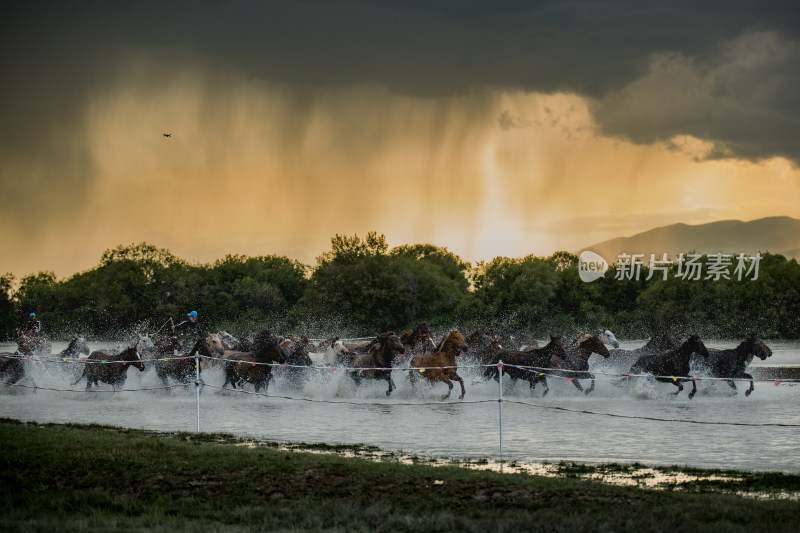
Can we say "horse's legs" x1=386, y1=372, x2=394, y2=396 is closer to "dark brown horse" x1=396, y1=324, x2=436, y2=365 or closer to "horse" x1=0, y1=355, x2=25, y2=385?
"dark brown horse" x1=396, y1=324, x2=436, y2=365

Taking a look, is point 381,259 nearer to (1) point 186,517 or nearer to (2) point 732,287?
(2) point 732,287

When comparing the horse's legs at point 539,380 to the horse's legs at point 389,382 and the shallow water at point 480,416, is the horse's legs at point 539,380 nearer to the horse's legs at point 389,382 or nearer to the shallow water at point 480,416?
the shallow water at point 480,416

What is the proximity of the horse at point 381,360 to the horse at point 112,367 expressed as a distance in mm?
6319

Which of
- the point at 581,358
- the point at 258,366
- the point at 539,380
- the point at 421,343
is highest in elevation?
the point at 421,343

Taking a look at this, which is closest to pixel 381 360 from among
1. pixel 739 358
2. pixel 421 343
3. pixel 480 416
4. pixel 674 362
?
pixel 421 343

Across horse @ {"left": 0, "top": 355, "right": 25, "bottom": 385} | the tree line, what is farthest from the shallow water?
the tree line

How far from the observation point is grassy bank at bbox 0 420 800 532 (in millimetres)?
8758

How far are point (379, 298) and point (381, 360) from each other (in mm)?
51798

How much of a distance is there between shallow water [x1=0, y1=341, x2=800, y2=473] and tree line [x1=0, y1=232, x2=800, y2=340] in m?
34.6

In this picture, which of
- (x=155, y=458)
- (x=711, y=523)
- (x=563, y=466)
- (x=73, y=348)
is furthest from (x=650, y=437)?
(x=73, y=348)

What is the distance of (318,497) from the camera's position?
10.1m

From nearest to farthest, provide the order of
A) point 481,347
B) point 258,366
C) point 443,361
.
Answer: point 443,361, point 258,366, point 481,347

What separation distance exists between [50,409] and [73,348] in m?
8.05

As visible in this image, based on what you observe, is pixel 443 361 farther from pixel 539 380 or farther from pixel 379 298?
pixel 379 298
